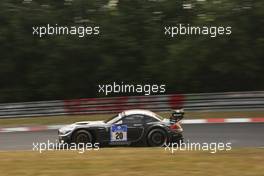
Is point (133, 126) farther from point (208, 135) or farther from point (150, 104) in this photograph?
point (150, 104)

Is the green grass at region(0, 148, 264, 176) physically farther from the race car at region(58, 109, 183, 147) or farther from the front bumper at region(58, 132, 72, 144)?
the front bumper at region(58, 132, 72, 144)

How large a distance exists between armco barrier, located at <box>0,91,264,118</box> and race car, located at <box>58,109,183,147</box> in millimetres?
6111

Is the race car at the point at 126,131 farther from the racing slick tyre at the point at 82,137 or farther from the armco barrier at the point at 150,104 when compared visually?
the armco barrier at the point at 150,104

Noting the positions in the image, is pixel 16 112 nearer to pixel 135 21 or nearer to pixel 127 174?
pixel 135 21

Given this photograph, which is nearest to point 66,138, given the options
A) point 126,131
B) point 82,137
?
point 82,137

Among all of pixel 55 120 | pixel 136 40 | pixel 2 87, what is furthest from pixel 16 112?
pixel 136 40

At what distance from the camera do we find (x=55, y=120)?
20219 millimetres

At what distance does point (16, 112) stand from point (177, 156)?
12.7m

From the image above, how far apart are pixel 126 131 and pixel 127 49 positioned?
9784 millimetres

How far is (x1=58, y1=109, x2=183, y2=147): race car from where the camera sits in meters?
14.1

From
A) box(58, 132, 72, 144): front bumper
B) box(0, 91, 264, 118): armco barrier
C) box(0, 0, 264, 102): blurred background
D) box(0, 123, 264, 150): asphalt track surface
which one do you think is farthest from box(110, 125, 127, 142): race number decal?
box(0, 0, 264, 102): blurred background

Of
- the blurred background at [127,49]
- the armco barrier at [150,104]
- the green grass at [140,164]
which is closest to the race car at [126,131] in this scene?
the green grass at [140,164]

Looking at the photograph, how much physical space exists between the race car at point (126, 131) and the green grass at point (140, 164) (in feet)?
11.9

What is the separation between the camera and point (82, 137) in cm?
1424
